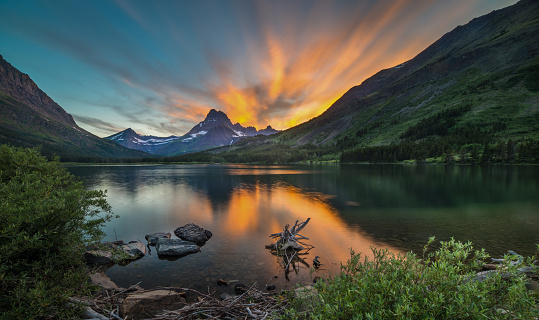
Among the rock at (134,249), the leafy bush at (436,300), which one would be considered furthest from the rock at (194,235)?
the leafy bush at (436,300)

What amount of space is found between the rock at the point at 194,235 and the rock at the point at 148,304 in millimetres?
11387

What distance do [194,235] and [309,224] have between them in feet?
47.3

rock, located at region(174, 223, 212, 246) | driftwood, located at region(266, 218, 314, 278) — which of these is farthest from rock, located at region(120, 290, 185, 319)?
rock, located at region(174, 223, 212, 246)

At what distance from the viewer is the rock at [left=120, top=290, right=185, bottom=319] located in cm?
870

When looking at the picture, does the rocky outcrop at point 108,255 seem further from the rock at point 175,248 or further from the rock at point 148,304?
the rock at point 148,304

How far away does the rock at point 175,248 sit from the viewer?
1852cm

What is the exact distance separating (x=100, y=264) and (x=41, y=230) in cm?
1079

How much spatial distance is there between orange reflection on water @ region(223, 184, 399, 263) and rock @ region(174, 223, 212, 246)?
11.5 feet

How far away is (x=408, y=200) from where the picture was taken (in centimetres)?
4084

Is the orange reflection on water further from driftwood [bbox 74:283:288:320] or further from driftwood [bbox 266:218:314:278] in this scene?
driftwood [bbox 74:283:288:320]

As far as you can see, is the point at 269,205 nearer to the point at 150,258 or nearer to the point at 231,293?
the point at 150,258

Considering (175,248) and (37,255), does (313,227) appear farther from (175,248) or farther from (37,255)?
(37,255)

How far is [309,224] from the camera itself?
28031mm

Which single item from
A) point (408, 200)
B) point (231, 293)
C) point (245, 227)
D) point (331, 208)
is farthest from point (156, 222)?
point (408, 200)
